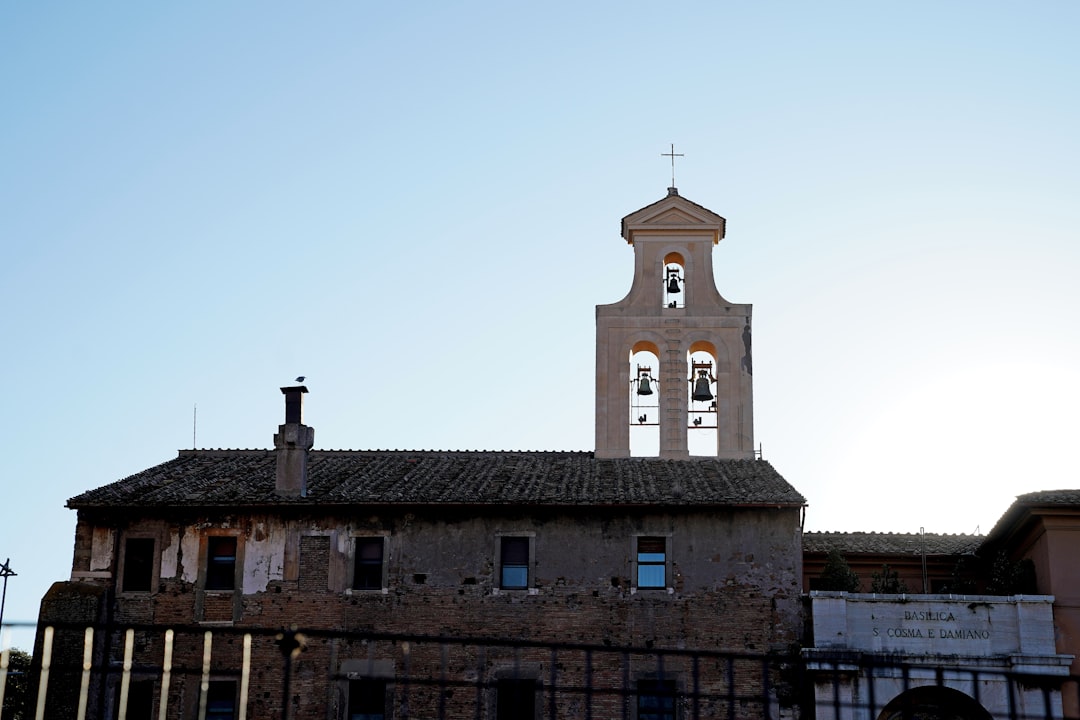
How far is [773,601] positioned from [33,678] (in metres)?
13.8

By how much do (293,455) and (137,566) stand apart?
375 cm

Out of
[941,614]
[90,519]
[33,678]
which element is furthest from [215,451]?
[941,614]

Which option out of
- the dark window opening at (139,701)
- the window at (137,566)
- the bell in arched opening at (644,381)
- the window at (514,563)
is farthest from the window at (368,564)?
the bell in arched opening at (644,381)

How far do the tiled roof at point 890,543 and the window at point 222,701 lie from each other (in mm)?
11709

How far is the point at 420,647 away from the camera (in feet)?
97.8

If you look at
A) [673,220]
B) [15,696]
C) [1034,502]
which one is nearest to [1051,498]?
[1034,502]

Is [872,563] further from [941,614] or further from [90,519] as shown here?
[90,519]

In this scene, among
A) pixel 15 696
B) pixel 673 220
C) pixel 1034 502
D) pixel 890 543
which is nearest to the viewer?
pixel 1034 502

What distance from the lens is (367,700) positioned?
2958cm

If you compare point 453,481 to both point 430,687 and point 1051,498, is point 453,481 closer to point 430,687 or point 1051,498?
point 430,687

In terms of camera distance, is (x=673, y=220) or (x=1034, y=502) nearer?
(x=1034, y=502)

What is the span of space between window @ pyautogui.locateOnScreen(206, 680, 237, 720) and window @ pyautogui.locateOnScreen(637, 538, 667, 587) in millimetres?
8000

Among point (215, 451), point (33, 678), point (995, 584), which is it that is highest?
point (215, 451)

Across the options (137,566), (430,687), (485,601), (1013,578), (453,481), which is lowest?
(430,687)
